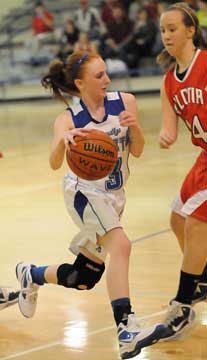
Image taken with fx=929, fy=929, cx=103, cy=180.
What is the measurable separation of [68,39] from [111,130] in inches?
605

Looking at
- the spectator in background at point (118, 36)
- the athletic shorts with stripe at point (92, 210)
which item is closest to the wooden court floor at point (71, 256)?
the athletic shorts with stripe at point (92, 210)

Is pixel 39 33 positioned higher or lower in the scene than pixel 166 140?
lower

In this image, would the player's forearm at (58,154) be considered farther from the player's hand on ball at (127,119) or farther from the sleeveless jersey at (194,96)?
the sleeveless jersey at (194,96)

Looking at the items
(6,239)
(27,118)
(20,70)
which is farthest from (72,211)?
(20,70)

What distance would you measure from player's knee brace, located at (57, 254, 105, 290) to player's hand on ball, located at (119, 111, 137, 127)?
2.32ft

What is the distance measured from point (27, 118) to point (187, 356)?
1313 cm

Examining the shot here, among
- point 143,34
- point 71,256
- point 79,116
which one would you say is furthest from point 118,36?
point 79,116

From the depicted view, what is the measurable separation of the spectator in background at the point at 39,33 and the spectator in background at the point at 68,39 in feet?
2.37

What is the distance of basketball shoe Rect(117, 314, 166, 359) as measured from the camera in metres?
4.17

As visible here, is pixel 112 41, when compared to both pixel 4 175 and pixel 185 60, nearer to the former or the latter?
pixel 4 175

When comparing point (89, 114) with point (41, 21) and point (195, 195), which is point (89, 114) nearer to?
point (195, 195)

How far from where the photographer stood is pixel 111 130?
457cm

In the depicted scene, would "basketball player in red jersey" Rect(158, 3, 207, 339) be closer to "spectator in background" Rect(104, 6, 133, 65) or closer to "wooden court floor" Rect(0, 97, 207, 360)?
"wooden court floor" Rect(0, 97, 207, 360)

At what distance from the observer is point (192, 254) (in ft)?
14.8
